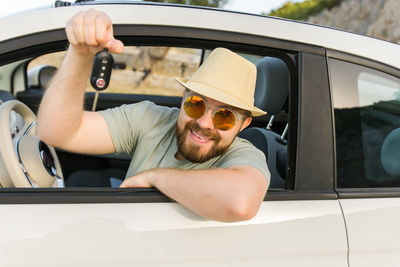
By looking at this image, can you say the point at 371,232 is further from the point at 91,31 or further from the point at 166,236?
the point at 91,31

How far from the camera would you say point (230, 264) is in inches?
51.9

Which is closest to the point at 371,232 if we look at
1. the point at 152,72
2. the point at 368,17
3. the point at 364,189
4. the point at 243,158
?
the point at 364,189

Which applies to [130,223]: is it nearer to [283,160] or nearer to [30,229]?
[30,229]

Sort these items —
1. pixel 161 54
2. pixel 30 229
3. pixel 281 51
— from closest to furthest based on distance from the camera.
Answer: pixel 30 229, pixel 281 51, pixel 161 54

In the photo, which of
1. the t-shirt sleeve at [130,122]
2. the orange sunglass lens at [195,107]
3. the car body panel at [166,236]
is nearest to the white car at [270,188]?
the car body panel at [166,236]

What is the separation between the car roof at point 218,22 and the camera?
4.57ft

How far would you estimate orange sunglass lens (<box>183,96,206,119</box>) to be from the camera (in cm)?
161

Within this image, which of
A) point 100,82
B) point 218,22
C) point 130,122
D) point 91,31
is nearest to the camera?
point 91,31

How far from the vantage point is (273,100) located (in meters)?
1.90

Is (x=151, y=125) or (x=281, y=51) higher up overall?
(x=281, y=51)

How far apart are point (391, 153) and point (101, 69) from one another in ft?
3.79

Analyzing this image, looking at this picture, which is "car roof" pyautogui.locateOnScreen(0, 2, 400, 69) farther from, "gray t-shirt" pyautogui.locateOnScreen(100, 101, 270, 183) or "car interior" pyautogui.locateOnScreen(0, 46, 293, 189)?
"gray t-shirt" pyautogui.locateOnScreen(100, 101, 270, 183)

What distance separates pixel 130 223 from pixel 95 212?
115 millimetres

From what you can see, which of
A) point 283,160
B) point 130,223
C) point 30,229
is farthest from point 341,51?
point 30,229
